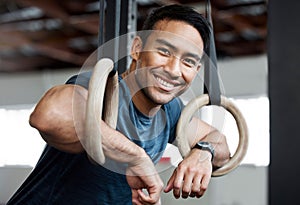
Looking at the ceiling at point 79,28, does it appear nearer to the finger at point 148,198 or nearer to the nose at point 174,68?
the nose at point 174,68

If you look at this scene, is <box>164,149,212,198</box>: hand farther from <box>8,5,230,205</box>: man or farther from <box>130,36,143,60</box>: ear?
<box>130,36,143,60</box>: ear

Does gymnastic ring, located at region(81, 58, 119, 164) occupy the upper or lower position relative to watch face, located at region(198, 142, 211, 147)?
upper

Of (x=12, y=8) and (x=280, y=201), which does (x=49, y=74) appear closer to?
(x=12, y=8)

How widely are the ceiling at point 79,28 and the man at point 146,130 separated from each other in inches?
1.8

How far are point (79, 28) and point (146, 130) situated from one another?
1.38ft

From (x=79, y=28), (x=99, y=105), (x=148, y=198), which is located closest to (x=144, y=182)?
(x=148, y=198)

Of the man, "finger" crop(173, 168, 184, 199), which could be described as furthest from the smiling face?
"finger" crop(173, 168, 184, 199)

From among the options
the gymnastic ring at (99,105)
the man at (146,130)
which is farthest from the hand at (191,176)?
the gymnastic ring at (99,105)

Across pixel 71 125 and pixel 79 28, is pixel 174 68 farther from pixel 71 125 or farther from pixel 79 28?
pixel 79 28

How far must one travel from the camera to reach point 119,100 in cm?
78

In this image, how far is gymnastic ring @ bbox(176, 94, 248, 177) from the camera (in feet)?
2.58

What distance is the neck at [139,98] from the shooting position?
79 centimetres

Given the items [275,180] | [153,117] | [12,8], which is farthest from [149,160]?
[12,8]

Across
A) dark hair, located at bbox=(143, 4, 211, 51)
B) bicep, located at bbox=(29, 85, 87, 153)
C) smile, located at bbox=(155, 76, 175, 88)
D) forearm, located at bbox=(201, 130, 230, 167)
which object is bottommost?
forearm, located at bbox=(201, 130, 230, 167)
